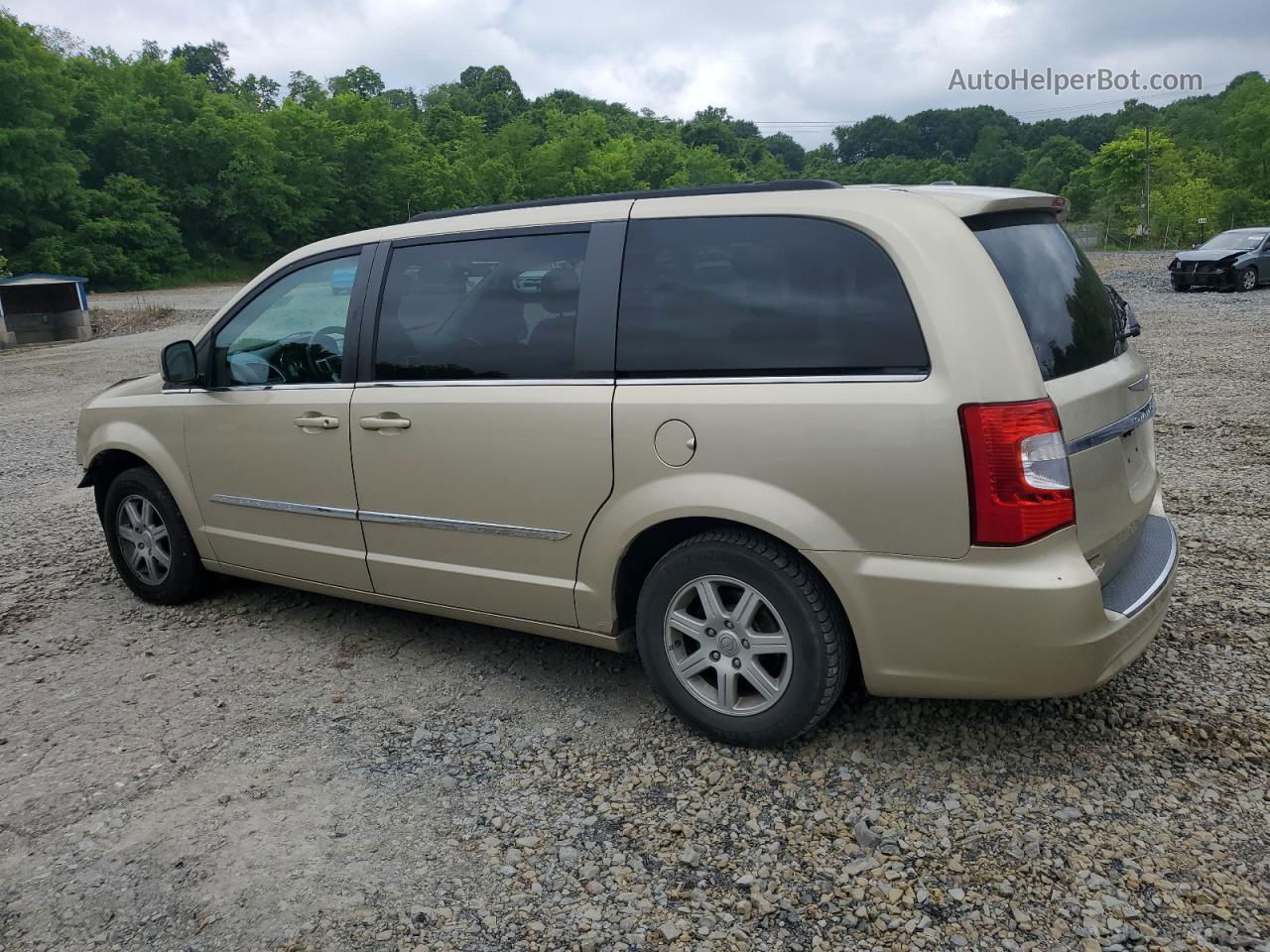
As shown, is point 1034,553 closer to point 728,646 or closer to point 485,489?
point 728,646

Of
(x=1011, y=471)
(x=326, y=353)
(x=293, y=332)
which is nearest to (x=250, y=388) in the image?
(x=293, y=332)

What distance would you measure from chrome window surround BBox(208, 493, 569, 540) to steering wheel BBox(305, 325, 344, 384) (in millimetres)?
549

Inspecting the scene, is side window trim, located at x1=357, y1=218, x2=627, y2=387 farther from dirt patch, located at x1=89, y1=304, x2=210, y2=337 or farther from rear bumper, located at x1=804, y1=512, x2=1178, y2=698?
dirt patch, located at x1=89, y1=304, x2=210, y2=337

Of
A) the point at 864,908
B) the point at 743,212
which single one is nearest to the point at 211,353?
the point at 743,212

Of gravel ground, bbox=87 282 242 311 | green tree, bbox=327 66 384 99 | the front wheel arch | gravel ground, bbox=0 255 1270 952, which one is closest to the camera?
gravel ground, bbox=0 255 1270 952

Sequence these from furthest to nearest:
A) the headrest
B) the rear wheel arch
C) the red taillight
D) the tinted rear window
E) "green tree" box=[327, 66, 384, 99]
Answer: "green tree" box=[327, 66, 384, 99] → the headrest → the rear wheel arch → the tinted rear window → the red taillight

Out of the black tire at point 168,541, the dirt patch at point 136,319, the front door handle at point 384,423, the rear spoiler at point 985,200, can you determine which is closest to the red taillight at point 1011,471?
the rear spoiler at point 985,200

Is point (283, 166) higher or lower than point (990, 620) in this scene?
higher

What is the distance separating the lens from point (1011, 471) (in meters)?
2.74

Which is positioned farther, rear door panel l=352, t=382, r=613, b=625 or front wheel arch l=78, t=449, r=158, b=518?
front wheel arch l=78, t=449, r=158, b=518

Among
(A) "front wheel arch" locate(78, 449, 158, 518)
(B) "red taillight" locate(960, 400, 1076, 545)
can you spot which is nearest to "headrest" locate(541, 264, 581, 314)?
(B) "red taillight" locate(960, 400, 1076, 545)

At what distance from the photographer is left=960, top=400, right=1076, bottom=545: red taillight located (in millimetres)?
2742

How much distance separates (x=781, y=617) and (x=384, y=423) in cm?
175

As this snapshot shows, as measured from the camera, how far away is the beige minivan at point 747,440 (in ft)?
9.25
